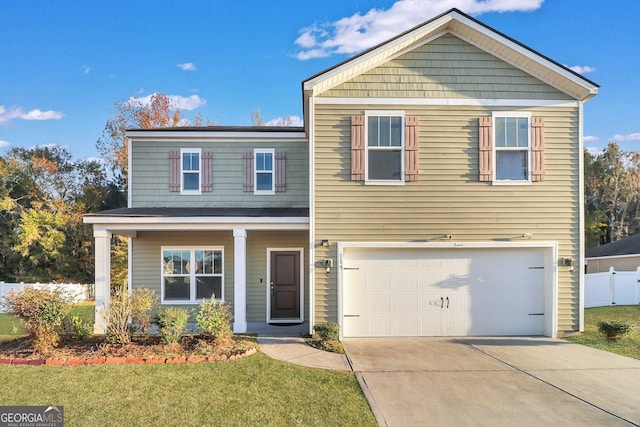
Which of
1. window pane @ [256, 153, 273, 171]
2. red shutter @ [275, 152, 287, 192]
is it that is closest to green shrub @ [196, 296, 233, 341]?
red shutter @ [275, 152, 287, 192]

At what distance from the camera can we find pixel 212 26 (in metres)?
17.9

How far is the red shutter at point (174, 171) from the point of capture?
10984 millimetres

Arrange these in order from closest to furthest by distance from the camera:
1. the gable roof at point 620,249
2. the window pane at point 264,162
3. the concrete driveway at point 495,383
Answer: the concrete driveway at point 495,383, the window pane at point 264,162, the gable roof at point 620,249

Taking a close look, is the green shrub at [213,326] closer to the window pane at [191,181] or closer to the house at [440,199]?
the house at [440,199]

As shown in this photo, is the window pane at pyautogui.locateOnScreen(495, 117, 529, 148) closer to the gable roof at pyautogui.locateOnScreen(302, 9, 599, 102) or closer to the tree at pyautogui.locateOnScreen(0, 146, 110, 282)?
the gable roof at pyautogui.locateOnScreen(302, 9, 599, 102)

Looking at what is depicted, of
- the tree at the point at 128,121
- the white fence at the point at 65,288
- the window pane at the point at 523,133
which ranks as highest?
the tree at the point at 128,121

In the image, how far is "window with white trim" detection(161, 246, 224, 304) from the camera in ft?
36.0

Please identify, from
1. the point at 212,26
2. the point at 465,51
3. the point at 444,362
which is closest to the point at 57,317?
the point at 444,362

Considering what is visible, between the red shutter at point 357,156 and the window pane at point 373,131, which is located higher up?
the window pane at point 373,131

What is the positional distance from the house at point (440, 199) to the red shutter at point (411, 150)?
0.11ft

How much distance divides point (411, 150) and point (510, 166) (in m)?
2.36

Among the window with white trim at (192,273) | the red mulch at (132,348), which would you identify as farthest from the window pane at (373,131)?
the window with white trim at (192,273)

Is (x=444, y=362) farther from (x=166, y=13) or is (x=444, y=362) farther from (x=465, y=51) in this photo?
(x=166, y=13)

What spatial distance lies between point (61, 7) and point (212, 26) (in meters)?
5.84
